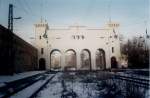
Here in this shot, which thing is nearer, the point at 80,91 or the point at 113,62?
the point at 80,91

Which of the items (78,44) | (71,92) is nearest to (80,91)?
(71,92)

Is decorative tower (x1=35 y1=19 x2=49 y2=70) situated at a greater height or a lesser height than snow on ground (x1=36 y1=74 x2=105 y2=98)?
greater

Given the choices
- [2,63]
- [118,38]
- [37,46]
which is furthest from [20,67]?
[118,38]

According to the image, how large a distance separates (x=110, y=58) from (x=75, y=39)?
33.6 ft

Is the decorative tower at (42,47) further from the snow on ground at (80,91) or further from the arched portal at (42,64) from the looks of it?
the snow on ground at (80,91)

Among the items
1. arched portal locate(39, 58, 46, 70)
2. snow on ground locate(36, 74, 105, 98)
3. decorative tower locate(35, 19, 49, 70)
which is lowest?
snow on ground locate(36, 74, 105, 98)

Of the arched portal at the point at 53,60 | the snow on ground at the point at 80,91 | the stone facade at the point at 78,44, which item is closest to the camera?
the snow on ground at the point at 80,91

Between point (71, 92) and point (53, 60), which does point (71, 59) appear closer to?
point (53, 60)

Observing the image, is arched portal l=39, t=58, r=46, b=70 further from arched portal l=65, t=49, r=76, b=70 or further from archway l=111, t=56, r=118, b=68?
archway l=111, t=56, r=118, b=68

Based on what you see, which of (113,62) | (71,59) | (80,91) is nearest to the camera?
(80,91)

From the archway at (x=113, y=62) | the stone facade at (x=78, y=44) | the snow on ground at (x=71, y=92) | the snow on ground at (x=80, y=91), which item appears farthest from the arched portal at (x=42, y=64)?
the snow on ground at (x=71, y=92)

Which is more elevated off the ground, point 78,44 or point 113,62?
point 78,44

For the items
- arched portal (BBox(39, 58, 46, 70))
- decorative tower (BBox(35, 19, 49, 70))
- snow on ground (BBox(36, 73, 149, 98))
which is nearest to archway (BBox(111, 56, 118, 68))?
decorative tower (BBox(35, 19, 49, 70))

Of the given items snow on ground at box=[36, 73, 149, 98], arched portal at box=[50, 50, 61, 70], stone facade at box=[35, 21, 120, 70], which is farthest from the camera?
arched portal at box=[50, 50, 61, 70]
